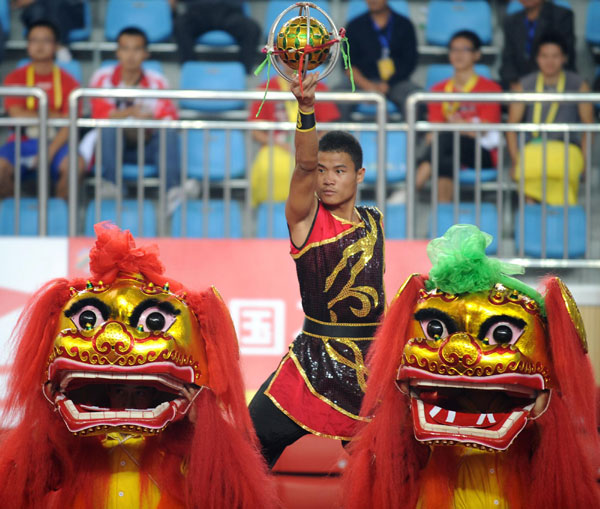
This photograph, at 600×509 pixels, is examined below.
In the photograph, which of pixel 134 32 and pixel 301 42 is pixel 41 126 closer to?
pixel 134 32

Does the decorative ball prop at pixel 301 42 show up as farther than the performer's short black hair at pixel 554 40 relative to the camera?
No

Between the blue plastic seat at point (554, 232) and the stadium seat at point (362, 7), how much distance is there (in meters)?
1.91

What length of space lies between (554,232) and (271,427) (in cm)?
256

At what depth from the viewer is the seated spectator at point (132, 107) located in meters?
4.82

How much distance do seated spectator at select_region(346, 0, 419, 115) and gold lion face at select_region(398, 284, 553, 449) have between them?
11.1 feet

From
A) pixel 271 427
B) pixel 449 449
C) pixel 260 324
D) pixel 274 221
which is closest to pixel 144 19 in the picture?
pixel 274 221

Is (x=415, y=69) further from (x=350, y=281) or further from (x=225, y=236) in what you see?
(x=350, y=281)

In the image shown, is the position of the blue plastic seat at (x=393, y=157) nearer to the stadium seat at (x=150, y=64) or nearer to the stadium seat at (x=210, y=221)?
the stadium seat at (x=210, y=221)

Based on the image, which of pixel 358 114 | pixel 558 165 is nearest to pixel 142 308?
pixel 558 165

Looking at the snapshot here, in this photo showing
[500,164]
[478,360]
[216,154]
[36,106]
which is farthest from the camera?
[36,106]

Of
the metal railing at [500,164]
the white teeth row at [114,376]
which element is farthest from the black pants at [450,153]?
the white teeth row at [114,376]

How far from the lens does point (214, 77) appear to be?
5.87m

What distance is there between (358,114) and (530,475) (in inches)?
135

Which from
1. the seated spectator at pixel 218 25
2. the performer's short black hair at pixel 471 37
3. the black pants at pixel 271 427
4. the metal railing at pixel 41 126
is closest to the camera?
the black pants at pixel 271 427
